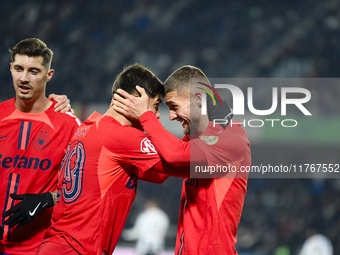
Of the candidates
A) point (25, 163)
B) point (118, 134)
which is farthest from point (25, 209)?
point (118, 134)

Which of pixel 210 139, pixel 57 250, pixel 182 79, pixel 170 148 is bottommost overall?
pixel 57 250

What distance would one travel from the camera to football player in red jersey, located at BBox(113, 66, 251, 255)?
232cm

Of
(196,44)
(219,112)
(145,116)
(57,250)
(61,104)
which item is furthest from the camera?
(196,44)

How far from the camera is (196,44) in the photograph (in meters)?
11.7

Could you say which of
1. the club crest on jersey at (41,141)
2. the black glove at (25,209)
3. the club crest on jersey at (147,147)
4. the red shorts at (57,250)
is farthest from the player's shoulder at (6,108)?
the club crest on jersey at (147,147)

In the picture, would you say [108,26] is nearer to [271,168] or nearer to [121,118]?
[271,168]

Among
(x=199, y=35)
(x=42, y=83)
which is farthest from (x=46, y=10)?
(x=42, y=83)

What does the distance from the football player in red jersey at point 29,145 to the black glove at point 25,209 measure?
93 millimetres

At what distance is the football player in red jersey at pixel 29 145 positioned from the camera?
3000mm

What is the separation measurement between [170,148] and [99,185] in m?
0.51

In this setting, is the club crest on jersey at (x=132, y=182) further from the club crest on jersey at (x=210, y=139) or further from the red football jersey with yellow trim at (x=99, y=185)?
the club crest on jersey at (x=210, y=139)

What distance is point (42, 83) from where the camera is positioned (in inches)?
125

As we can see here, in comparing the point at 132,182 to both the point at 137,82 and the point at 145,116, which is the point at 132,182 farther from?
the point at 137,82

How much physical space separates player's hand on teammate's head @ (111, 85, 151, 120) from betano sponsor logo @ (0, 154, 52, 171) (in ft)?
3.14
